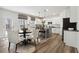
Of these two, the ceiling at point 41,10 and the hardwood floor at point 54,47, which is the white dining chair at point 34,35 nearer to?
the hardwood floor at point 54,47

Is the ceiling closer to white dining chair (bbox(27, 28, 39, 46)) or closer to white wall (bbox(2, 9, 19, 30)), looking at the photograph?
white wall (bbox(2, 9, 19, 30))

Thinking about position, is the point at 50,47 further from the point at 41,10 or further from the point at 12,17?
the point at 12,17

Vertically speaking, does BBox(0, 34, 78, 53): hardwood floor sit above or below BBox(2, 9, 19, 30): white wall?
below

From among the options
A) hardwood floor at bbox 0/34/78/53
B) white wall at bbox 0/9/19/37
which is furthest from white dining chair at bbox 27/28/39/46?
white wall at bbox 0/9/19/37

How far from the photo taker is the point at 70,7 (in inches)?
87.8

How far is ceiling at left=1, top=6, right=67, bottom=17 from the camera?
7.33 feet

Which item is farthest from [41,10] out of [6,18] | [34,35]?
[6,18]

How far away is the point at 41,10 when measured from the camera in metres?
2.25

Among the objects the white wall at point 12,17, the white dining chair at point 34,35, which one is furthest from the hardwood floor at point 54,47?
the white wall at point 12,17

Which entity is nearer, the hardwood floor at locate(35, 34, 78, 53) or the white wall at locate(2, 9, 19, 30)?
the white wall at locate(2, 9, 19, 30)

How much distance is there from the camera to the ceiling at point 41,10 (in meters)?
2.23

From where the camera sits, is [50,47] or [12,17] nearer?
[12,17]

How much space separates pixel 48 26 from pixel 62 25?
304 millimetres
